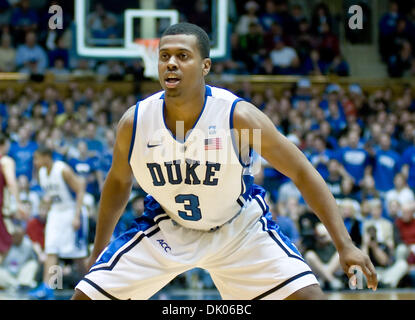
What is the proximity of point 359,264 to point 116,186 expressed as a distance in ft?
4.53

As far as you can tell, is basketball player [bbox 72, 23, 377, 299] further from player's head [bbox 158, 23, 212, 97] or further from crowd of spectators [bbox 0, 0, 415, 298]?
crowd of spectators [bbox 0, 0, 415, 298]

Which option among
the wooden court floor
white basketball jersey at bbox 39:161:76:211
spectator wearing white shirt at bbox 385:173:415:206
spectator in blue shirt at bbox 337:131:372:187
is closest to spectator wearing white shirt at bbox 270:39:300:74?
spectator in blue shirt at bbox 337:131:372:187

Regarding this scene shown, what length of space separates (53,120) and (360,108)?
5.05m

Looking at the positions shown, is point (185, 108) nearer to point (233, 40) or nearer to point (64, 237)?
point (64, 237)

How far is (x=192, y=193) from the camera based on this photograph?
3770 millimetres

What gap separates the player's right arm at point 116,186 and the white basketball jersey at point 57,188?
394cm

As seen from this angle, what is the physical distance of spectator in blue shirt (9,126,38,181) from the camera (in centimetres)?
988

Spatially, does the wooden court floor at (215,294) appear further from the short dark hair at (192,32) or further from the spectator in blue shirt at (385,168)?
the short dark hair at (192,32)

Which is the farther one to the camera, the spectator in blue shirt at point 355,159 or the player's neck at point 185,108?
the spectator in blue shirt at point 355,159

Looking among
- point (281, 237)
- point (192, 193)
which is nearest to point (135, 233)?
point (192, 193)

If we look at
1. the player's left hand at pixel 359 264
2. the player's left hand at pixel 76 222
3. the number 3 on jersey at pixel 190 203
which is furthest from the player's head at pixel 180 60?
the player's left hand at pixel 76 222

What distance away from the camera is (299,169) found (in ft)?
11.6

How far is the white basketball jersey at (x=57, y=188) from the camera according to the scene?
7.78 m

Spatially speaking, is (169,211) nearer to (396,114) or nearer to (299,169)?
(299,169)
